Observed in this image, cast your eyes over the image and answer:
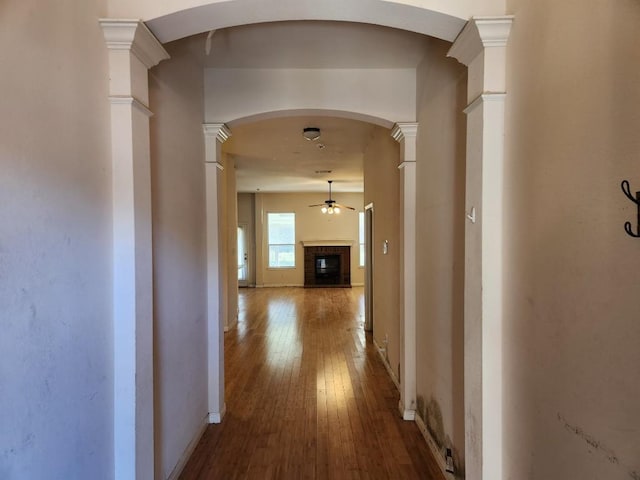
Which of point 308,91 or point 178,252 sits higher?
point 308,91

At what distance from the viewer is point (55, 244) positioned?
1.08 m

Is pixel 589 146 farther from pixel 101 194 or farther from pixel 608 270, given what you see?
pixel 101 194

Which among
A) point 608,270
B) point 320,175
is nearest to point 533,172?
point 608,270

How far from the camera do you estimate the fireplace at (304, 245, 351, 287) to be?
10.8 m

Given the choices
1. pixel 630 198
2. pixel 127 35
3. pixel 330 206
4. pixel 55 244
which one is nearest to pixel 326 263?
pixel 330 206

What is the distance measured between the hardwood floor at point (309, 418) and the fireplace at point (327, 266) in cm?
518

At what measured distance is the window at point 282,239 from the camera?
35.6ft

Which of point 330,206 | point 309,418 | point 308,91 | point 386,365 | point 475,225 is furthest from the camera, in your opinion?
point 330,206

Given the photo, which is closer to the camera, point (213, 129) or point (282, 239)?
point (213, 129)

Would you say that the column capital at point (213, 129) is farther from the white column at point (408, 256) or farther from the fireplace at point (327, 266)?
the fireplace at point (327, 266)

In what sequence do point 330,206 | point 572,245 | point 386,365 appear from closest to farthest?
point 572,245
point 386,365
point 330,206

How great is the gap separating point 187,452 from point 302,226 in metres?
8.64

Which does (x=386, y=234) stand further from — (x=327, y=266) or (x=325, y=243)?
(x=327, y=266)

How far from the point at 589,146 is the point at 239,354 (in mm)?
4422
